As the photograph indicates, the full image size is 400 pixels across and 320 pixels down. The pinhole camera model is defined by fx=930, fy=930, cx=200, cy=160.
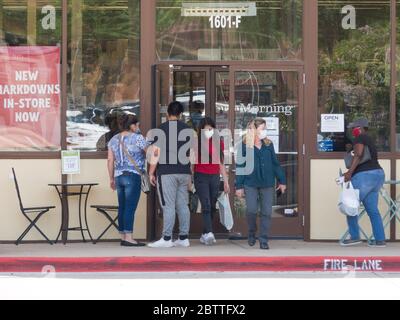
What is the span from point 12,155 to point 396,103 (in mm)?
5546

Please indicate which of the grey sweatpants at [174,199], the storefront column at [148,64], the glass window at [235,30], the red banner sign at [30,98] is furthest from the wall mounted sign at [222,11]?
the grey sweatpants at [174,199]

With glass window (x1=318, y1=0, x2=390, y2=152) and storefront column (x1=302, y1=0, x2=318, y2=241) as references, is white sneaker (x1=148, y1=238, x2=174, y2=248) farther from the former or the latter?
glass window (x1=318, y1=0, x2=390, y2=152)

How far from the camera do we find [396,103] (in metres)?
13.4

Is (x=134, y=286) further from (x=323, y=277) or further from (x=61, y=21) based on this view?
(x=61, y=21)

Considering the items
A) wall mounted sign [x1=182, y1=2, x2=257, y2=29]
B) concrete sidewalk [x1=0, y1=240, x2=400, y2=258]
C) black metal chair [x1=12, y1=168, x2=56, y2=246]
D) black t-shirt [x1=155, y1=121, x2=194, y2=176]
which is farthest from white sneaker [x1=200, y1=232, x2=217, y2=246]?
wall mounted sign [x1=182, y1=2, x2=257, y2=29]

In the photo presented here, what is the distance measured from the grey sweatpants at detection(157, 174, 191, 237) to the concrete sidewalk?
34cm

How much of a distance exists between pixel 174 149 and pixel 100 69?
75.4 inches

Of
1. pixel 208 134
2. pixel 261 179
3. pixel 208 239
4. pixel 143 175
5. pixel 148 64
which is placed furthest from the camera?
pixel 148 64

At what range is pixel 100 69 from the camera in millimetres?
13367

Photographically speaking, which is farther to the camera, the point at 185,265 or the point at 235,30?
the point at 235,30

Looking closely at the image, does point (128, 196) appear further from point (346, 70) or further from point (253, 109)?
point (346, 70)

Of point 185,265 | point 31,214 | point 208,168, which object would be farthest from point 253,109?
point 31,214

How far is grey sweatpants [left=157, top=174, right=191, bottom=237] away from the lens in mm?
12336

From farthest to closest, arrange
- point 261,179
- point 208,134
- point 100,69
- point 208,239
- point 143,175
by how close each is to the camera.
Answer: point 100,69
point 208,239
point 208,134
point 143,175
point 261,179
